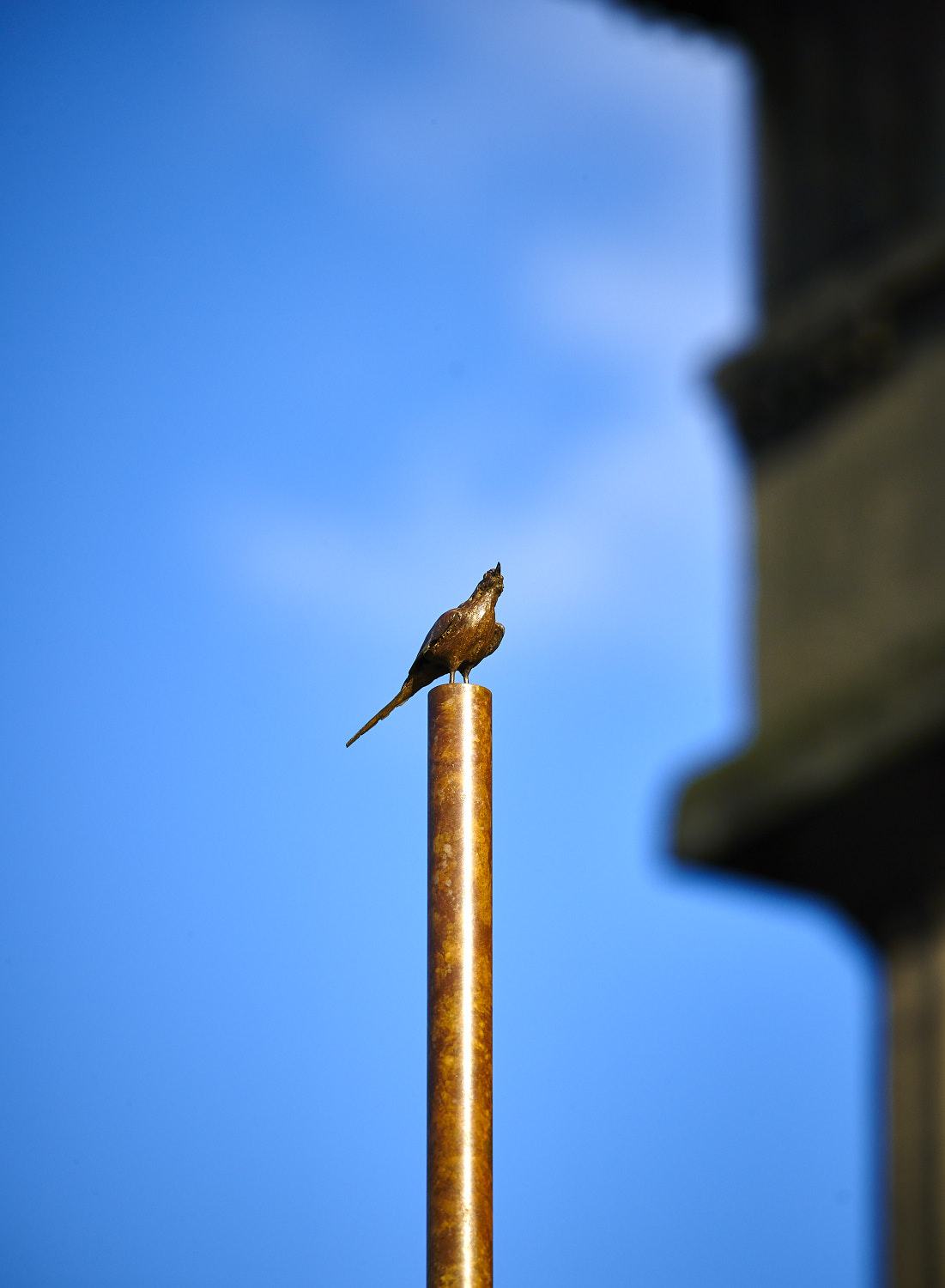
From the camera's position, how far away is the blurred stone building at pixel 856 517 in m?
5.32

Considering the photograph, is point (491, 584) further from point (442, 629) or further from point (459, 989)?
point (459, 989)

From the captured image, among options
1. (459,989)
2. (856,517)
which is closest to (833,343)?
(856,517)

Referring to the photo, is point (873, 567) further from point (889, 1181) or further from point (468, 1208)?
point (468, 1208)

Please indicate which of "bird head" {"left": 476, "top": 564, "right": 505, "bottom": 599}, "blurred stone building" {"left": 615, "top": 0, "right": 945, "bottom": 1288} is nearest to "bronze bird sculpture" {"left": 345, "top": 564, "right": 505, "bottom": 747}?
"bird head" {"left": 476, "top": 564, "right": 505, "bottom": 599}

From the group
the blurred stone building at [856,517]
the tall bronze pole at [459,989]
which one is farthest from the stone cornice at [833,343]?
the tall bronze pole at [459,989]

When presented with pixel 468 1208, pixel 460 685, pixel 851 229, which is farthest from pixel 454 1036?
pixel 851 229

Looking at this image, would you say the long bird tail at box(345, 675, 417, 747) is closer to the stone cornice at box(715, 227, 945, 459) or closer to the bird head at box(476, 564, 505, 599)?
the bird head at box(476, 564, 505, 599)

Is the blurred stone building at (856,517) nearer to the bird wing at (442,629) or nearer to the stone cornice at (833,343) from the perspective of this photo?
the stone cornice at (833,343)

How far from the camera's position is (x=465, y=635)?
34.3 ft

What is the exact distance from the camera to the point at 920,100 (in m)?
6.43

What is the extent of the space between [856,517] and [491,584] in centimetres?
480

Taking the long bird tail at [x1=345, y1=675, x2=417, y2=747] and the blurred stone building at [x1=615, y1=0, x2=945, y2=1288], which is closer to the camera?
the blurred stone building at [x1=615, y1=0, x2=945, y2=1288]

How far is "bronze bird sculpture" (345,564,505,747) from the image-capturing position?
34.3 feet

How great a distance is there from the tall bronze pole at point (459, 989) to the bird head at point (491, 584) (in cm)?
79
